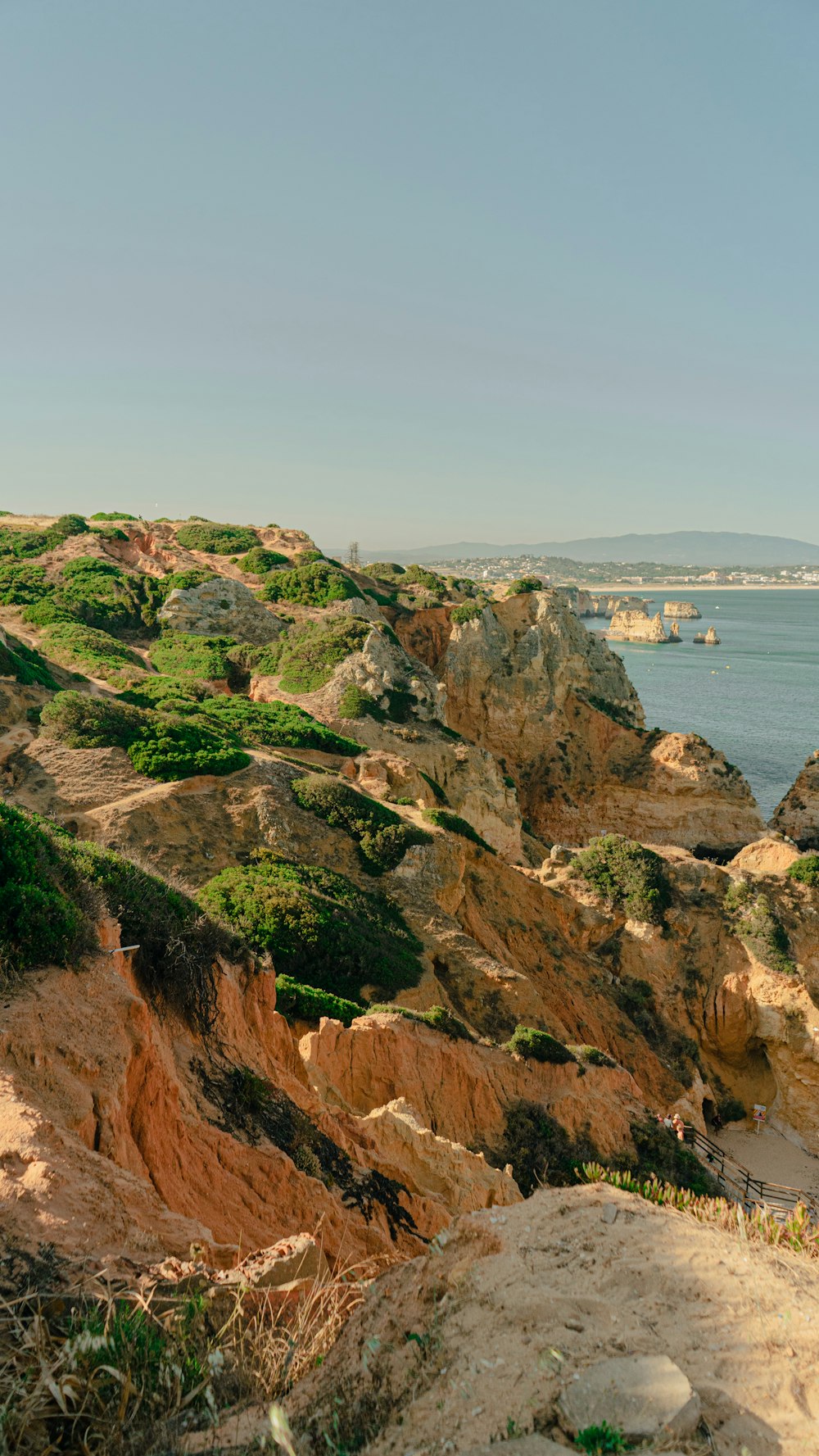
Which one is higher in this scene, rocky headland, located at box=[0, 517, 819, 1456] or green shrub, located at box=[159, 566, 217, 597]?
green shrub, located at box=[159, 566, 217, 597]

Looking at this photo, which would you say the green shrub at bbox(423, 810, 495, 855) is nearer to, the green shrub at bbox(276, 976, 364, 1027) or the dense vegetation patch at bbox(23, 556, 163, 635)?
the green shrub at bbox(276, 976, 364, 1027)

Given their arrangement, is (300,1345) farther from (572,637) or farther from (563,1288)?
(572,637)

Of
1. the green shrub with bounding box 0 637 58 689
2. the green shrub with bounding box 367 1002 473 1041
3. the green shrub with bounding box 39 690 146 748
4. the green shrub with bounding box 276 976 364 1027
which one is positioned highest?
the green shrub with bounding box 0 637 58 689

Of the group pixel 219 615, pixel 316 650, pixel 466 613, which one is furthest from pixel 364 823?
pixel 466 613

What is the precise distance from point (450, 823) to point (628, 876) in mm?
7561

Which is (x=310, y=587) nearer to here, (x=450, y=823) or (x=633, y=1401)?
(x=450, y=823)

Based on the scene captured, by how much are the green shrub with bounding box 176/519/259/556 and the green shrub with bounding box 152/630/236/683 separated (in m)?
13.7

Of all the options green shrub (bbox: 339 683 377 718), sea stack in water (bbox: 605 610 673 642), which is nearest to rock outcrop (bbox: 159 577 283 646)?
green shrub (bbox: 339 683 377 718)

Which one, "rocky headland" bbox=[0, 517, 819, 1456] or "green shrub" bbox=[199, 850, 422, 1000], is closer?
"rocky headland" bbox=[0, 517, 819, 1456]

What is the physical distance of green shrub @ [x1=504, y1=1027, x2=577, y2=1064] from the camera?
46.9 feet

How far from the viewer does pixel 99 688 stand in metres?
26.4

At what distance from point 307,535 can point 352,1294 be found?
54.4 meters

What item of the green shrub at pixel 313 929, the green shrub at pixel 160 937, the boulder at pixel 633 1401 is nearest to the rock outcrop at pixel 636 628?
the green shrub at pixel 313 929

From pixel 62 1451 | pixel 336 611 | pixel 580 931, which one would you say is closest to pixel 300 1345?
pixel 62 1451
